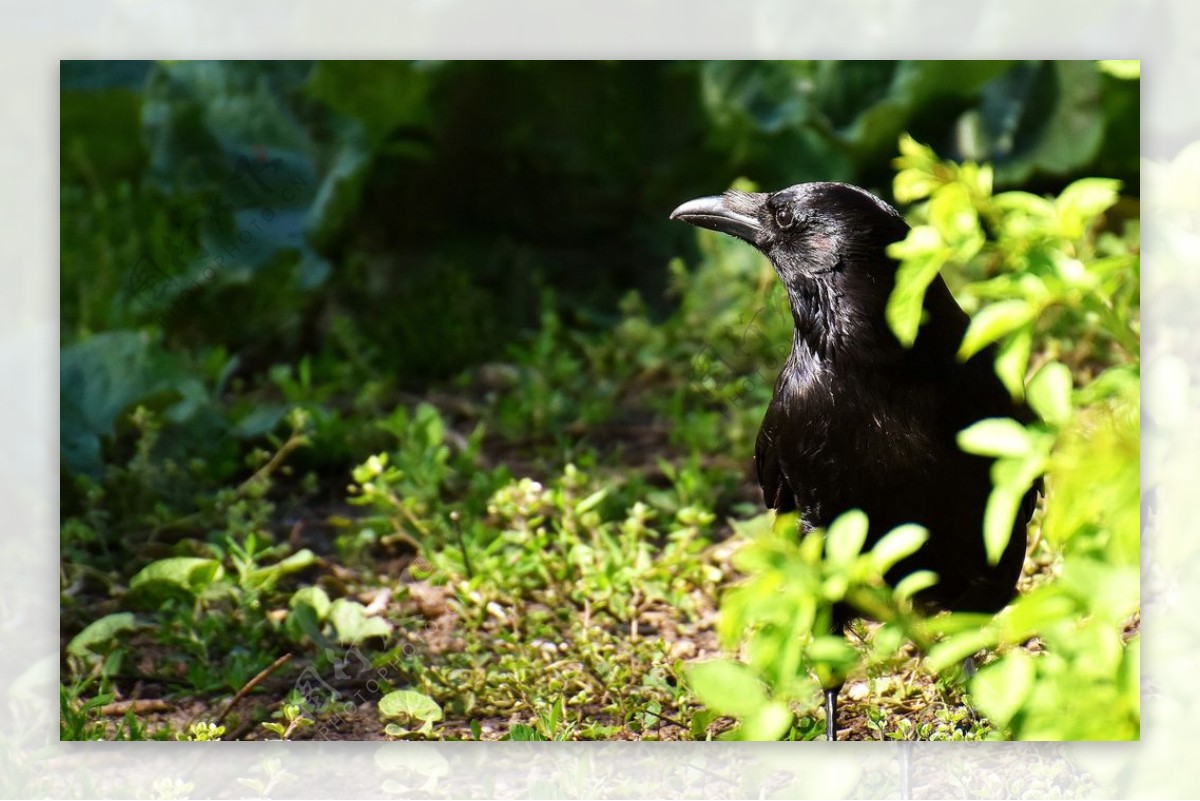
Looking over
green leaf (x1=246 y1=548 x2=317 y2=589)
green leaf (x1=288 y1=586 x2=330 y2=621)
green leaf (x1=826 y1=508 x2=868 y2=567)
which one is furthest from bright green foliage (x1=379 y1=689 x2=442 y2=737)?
green leaf (x1=826 y1=508 x2=868 y2=567)

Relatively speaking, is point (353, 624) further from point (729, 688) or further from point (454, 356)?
point (729, 688)

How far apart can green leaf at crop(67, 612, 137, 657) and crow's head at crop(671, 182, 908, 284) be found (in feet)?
5.48

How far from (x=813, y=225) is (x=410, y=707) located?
4.72 ft

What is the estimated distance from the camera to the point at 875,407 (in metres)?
3.13

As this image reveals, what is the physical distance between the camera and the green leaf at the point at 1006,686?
1400 millimetres

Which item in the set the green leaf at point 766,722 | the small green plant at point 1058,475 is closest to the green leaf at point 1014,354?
the small green plant at point 1058,475

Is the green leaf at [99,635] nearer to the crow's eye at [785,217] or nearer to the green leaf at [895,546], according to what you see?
the crow's eye at [785,217]

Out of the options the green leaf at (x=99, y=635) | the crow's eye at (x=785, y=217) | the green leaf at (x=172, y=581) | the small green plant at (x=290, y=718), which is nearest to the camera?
the crow's eye at (x=785, y=217)

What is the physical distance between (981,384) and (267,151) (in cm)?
250

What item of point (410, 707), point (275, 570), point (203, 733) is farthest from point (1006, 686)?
point (275, 570)

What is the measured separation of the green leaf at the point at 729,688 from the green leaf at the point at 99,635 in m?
2.50

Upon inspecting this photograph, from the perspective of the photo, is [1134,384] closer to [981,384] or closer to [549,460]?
[981,384]

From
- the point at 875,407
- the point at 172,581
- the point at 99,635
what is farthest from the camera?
the point at 172,581

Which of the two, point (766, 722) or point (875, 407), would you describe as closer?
point (766, 722)
